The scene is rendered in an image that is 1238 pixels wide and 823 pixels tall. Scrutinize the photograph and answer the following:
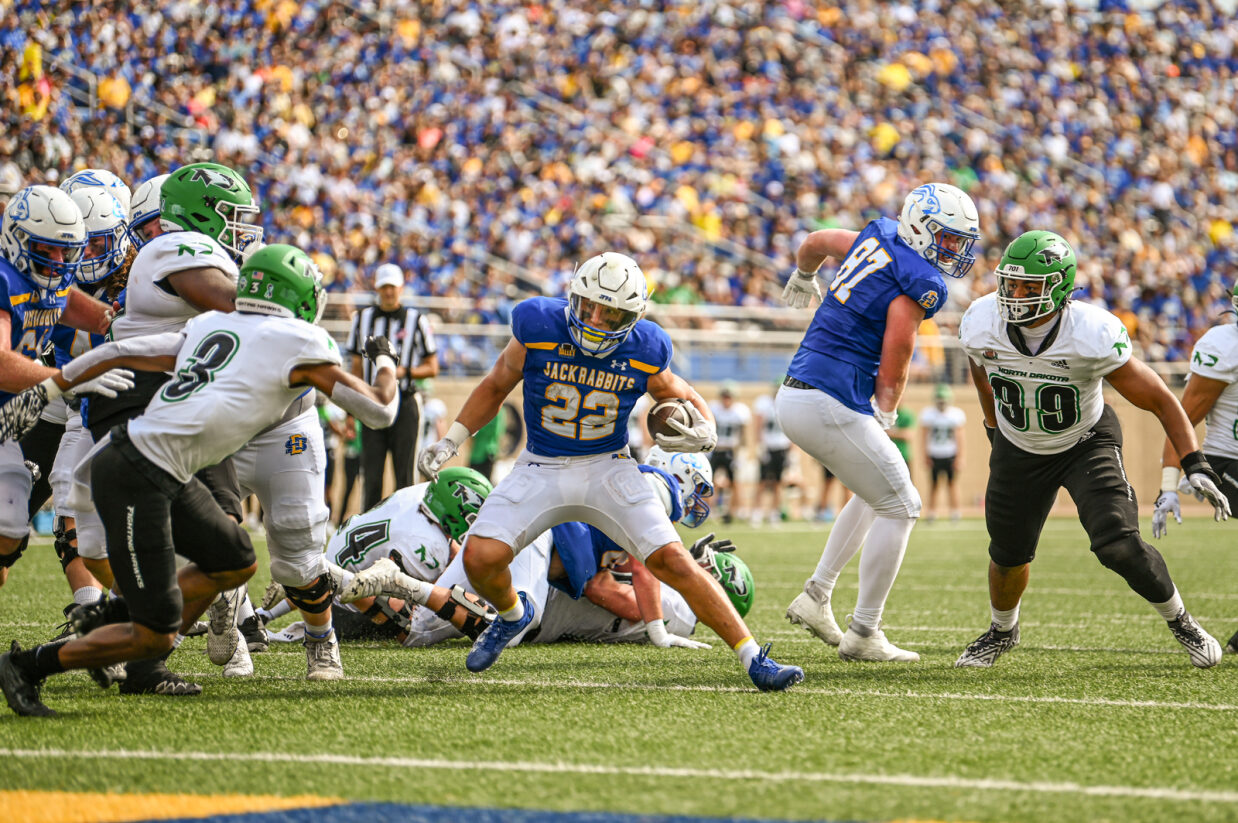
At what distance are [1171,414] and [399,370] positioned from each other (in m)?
5.65

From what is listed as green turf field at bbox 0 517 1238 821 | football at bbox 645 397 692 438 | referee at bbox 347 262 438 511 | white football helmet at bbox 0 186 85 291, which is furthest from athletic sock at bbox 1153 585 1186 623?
referee at bbox 347 262 438 511

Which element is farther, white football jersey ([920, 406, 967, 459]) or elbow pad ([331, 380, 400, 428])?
white football jersey ([920, 406, 967, 459])

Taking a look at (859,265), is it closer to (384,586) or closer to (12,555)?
(384,586)

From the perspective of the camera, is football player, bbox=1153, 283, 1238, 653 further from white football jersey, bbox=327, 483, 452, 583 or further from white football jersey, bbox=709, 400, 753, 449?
white football jersey, bbox=709, 400, 753, 449

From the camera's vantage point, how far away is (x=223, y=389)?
4.33 meters

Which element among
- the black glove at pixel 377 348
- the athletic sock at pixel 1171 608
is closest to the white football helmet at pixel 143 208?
the black glove at pixel 377 348

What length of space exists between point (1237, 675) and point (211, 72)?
47.6ft

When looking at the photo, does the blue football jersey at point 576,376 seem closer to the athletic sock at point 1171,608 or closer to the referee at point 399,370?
the athletic sock at point 1171,608

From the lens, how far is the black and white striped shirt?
9.86 m

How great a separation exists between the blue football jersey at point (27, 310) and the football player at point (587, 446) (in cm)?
161

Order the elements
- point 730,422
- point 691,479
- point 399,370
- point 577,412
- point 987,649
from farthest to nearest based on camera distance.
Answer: point 730,422 < point 399,370 < point 691,479 < point 987,649 < point 577,412

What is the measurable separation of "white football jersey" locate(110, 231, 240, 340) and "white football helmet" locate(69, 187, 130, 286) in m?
0.73

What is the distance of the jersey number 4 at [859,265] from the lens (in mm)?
5797

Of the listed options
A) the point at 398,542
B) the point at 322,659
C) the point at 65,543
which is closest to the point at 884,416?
the point at 398,542
